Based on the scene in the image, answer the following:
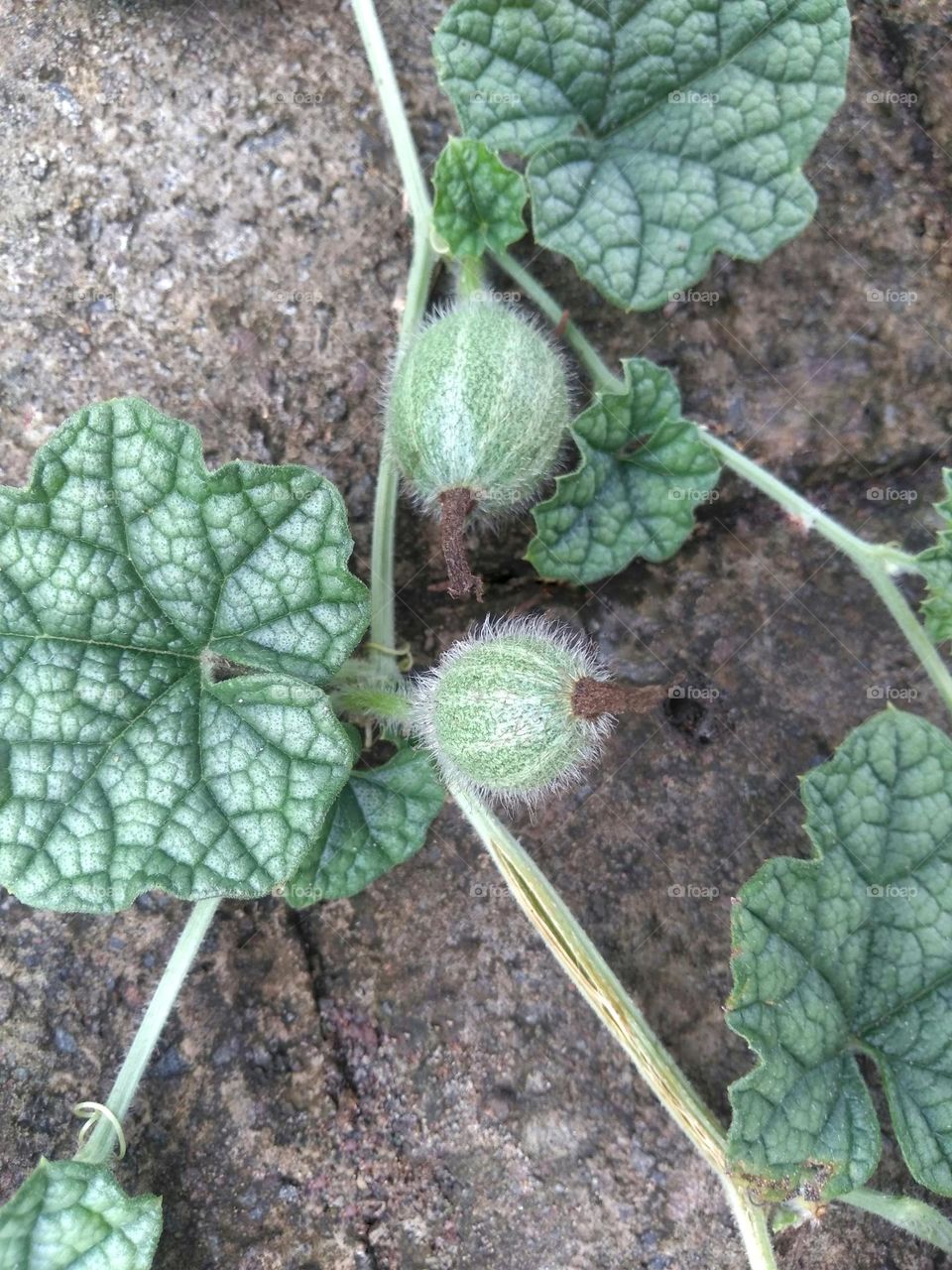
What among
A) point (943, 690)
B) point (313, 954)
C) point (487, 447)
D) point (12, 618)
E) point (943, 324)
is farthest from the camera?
point (943, 324)

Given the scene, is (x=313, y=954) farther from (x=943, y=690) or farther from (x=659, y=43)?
(x=659, y=43)

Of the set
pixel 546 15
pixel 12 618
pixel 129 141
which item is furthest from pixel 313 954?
pixel 546 15

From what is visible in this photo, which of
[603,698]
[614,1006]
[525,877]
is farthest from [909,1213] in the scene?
[603,698]

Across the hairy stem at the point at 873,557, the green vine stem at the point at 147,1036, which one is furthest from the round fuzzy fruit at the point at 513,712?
the hairy stem at the point at 873,557

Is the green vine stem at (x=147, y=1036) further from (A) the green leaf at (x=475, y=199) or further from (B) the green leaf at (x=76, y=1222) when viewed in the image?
(A) the green leaf at (x=475, y=199)

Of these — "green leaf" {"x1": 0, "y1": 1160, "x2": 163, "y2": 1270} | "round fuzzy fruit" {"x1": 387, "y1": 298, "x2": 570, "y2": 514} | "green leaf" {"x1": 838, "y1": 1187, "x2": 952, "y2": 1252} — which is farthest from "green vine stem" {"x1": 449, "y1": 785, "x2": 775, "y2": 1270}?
"green leaf" {"x1": 0, "y1": 1160, "x2": 163, "y2": 1270}

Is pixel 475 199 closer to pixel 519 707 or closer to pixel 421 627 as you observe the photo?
pixel 421 627

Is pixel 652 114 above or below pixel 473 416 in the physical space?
above
